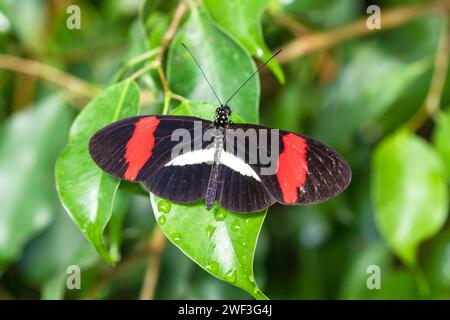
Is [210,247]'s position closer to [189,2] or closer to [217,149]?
[217,149]

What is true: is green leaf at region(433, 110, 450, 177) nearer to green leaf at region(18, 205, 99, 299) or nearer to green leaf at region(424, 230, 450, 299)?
green leaf at region(424, 230, 450, 299)

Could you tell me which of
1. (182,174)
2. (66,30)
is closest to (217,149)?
(182,174)

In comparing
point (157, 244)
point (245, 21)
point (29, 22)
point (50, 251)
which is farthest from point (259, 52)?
point (29, 22)

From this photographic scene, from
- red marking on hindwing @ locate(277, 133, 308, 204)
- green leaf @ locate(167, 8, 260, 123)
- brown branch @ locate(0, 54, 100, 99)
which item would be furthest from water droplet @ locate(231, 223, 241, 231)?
brown branch @ locate(0, 54, 100, 99)

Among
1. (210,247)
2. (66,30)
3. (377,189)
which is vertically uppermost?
(66,30)

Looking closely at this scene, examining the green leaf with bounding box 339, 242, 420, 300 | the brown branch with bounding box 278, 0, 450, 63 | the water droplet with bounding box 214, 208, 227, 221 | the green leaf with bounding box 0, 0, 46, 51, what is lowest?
the water droplet with bounding box 214, 208, 227, 221

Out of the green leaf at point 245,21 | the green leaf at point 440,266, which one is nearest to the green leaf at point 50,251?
the green leaf at point 245,21
